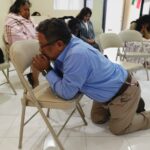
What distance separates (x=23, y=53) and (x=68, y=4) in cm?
460

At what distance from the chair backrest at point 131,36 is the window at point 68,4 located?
2.69 meters

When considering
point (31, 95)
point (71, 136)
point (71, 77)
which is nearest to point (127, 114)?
point (71, 136)

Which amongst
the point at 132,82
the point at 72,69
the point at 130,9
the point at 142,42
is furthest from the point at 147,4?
the point at 72,69

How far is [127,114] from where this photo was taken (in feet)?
5.95

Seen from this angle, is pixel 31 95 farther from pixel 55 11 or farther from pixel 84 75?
pixel 55 11

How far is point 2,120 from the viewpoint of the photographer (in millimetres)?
2135

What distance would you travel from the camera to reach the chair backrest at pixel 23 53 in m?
1.50

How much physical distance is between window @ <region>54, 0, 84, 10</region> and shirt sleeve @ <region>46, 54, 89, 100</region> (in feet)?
15.0

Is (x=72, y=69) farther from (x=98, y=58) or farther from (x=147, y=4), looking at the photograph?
(x=147, y=4)

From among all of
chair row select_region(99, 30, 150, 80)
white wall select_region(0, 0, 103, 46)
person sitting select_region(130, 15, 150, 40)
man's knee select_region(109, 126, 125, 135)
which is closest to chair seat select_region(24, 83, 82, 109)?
man's knee select_region(109, 126, 125, 135)

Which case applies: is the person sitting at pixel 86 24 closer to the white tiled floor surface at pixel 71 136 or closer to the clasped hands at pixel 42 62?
the white tiled floor surface at pixel 71 136

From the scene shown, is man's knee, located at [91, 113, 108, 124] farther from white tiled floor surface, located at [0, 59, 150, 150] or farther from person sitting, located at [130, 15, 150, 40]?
person sitting, located at [130, 15, 150, 40]

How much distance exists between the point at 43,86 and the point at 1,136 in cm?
55

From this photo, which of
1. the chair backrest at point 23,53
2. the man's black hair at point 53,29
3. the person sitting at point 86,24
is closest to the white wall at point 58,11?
the person sitting at point 86,24
